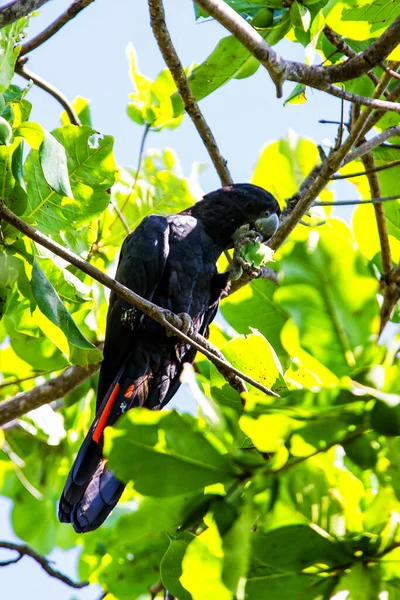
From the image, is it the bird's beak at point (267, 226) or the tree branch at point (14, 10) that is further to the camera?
the bird's beak at point (267, 226)

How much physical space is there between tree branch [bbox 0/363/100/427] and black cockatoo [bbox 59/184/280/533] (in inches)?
5.2

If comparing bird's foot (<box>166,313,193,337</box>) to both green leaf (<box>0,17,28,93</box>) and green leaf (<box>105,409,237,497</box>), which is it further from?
green leaf (<box>105,409,237,497</box>)

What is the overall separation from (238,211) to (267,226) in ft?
0.54

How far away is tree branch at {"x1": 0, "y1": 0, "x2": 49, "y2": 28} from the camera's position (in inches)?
61.1

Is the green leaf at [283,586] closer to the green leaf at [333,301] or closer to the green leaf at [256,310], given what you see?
the green leaf at [333,301]

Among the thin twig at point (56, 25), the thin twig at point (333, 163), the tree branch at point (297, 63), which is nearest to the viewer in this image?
the tree branch at point (297, 63)

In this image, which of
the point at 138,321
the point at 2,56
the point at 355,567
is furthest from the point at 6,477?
the point at 355,567

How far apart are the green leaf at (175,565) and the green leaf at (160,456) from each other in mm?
482

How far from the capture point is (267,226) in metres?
3.32

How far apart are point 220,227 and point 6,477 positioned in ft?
5.46

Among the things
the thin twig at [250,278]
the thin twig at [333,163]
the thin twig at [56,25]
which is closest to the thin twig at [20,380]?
the thin twig at [250,278]

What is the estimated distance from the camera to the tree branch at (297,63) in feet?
6.51

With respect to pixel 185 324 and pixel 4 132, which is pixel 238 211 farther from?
pixel 4 132

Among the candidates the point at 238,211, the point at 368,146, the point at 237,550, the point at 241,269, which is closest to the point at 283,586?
the point at 237,550
